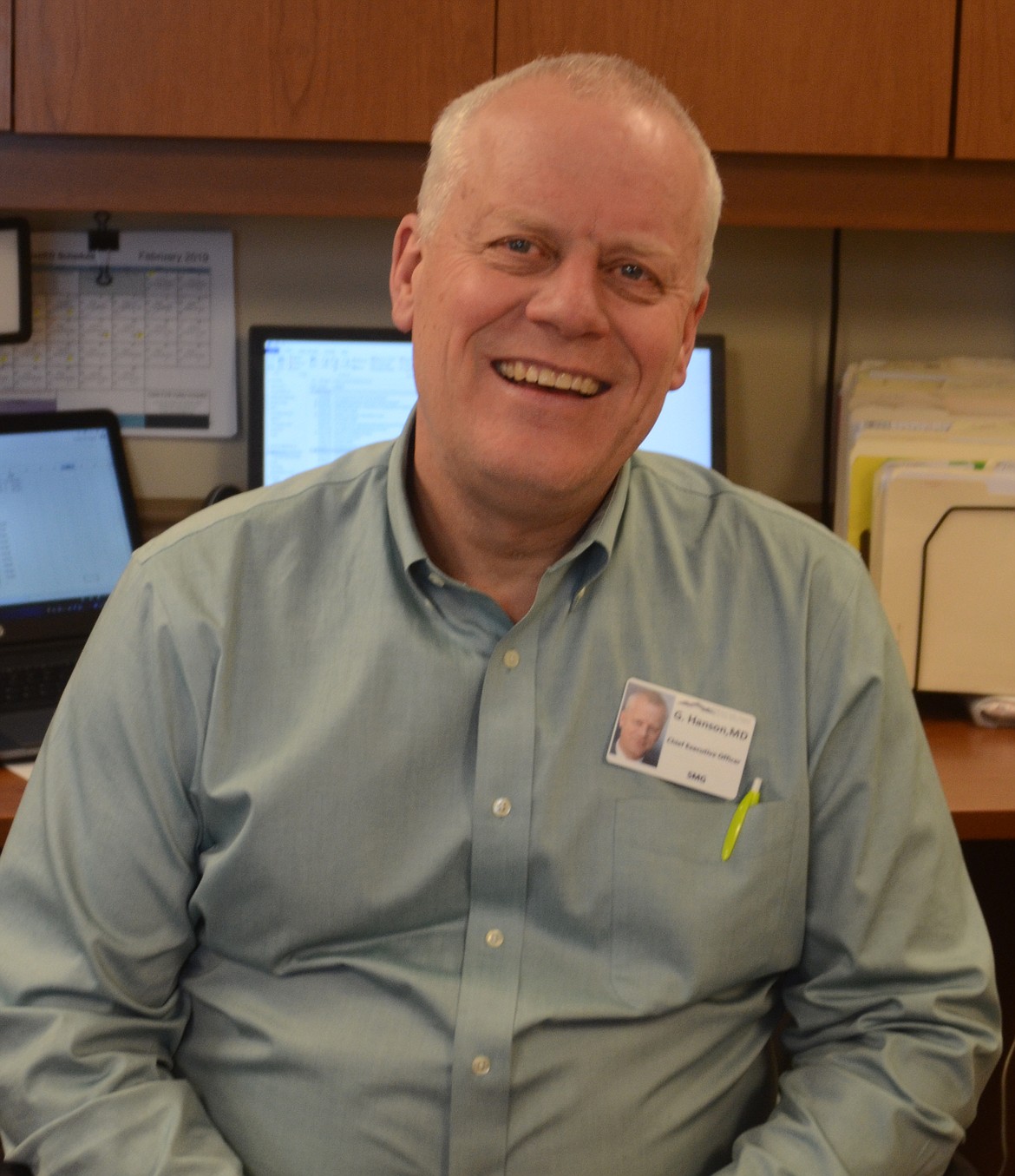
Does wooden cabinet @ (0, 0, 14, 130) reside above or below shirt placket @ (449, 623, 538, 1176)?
above

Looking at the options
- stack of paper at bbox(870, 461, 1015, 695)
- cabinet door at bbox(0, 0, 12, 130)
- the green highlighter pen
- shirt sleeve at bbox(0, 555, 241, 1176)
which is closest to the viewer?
shirt sleeve at bbox(0, 555, 241, 1176)

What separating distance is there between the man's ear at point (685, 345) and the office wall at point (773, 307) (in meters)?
0.84

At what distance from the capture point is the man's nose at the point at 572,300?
3.56 ft

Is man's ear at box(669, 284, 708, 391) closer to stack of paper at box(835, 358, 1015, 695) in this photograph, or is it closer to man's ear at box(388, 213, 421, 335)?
man's ear at box(388, 213, 421, 335)

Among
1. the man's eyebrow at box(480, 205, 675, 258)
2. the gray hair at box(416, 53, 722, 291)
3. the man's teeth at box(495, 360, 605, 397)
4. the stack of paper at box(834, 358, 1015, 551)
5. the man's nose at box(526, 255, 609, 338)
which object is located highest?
the gray hair at box(416, 53, 722, 291)

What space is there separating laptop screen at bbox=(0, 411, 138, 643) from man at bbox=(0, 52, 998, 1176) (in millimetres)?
690

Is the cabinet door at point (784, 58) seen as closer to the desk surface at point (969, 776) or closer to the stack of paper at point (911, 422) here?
the stack of paper at point (911, 422)

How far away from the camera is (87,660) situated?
111cm

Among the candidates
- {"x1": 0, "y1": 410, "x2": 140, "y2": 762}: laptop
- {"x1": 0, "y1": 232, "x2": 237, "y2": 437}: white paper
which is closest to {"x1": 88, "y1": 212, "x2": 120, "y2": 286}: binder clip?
{"x1": 0, "y1": 232, "x2": 237, "y2": 437}: white paper

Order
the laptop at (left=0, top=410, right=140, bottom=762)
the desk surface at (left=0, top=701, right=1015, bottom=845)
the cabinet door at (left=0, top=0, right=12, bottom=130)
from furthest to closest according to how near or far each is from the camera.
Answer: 1. the laptop at (left=0, top=410, right=140, bottom=762)
2. the cabinet door at (left=0, top=0, right=12, bottom=130)
3. the desk surface at (left=0, top=701, right=1015, bottom=845)

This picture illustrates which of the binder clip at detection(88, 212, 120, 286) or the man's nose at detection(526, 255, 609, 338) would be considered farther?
the binder clip at detection(88, 212, 120, 286)

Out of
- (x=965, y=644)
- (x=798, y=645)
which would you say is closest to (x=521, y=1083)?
(x=798, y=645)

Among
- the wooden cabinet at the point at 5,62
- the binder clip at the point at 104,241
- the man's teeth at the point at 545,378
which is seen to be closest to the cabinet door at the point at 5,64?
the wooden cabinet at the point at 5,62

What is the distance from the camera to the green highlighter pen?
1130 mm
